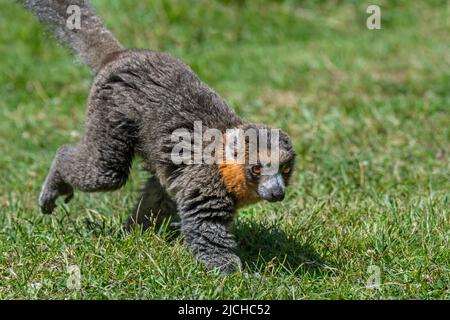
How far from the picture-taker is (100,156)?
6.09 m

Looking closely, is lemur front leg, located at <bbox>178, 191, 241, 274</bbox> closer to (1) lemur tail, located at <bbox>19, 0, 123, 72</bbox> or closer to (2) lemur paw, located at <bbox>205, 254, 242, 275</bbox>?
(2) lemur paw, located at <bbox>205, 254, 242, 275</bbox>

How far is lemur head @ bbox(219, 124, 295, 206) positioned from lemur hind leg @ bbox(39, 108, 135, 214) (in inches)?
34.3

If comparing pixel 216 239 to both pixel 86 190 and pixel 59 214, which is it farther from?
pixel 59 214

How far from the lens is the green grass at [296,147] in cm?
511

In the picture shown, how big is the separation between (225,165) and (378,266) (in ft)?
3.99

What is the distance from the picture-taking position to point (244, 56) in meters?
11.9

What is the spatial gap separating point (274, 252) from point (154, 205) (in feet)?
3.88

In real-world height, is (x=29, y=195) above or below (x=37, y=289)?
above

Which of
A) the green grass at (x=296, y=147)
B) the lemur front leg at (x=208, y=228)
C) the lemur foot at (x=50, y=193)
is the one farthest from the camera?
the lemur foot at (x=50, y=193)

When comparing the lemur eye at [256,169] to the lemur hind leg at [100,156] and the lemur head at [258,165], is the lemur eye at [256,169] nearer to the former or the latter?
the lemur head at [258,165]

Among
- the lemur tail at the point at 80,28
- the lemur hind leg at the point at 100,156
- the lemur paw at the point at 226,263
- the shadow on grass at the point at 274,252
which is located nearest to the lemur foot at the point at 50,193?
the lemur hind leg at the point at 100,156

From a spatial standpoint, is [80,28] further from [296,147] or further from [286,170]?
[296,147]
